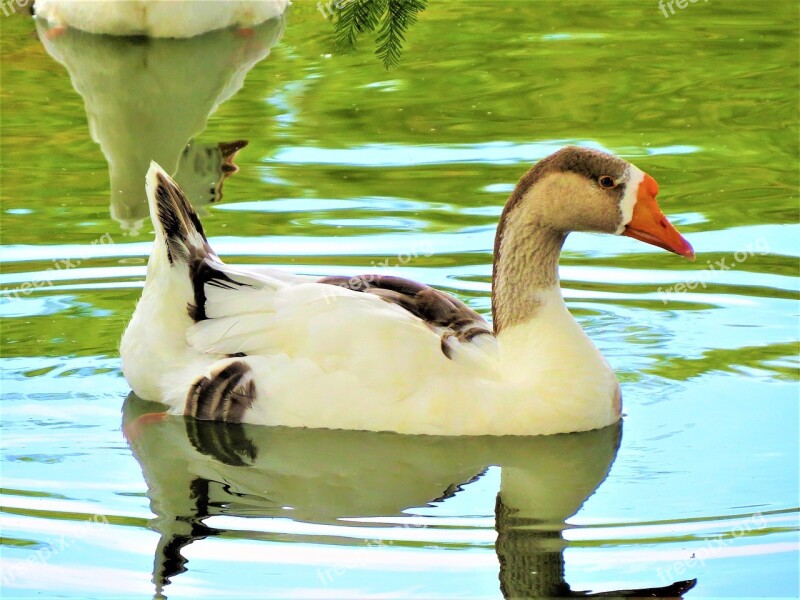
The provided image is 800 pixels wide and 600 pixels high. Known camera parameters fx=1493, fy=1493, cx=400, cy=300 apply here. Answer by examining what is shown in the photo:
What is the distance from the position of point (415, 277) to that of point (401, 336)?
6.74 feet

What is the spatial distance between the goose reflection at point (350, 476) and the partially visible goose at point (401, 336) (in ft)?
0.32

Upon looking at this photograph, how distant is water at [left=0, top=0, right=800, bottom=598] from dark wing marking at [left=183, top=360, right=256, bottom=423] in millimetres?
93

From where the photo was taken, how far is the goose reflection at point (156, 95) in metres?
10.9

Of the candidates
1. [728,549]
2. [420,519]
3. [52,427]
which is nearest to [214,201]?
[52,427]

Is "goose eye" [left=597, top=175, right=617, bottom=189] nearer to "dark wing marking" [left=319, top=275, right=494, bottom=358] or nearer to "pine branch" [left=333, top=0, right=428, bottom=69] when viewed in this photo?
"dark wing marking" [left=319, top=275, right=494, bottom=358]

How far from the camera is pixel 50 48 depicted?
49.8 ft

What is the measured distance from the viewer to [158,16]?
49.2ft

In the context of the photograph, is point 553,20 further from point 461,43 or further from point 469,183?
point 469,183

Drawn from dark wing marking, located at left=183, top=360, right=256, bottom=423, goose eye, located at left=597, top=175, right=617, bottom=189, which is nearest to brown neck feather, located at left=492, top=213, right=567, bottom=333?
goose eye, located at left=597, top=175, right=617, bottom=189

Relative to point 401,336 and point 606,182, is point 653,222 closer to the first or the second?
point 606,182

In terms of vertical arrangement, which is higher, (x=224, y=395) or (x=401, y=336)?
(x=401, y=336)

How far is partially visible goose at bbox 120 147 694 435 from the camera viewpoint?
6820 mm

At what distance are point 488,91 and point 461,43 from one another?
192 centimetres

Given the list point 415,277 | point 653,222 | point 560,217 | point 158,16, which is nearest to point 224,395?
point 560,217
